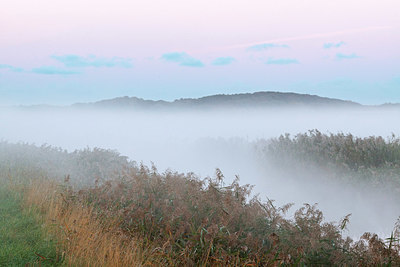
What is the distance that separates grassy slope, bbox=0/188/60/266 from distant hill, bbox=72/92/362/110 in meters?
49.3

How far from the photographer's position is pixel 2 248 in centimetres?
538

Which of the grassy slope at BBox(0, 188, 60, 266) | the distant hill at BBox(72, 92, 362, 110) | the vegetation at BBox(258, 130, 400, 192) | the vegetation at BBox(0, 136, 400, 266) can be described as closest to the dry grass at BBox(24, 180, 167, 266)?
the vegetation at BBox(0, 136, 400, 266)

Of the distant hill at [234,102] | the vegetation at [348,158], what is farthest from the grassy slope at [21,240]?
the distant hill at [234,102]

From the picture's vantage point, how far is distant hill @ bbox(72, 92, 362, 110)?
57.4m

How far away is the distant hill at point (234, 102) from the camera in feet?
188

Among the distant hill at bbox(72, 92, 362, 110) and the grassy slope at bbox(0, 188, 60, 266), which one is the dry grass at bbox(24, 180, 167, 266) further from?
the distant hill at bbox(72, 92, 362, 110)

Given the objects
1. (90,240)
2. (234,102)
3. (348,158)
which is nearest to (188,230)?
(90,240)

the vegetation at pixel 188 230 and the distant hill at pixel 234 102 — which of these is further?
the distant hill at pixel 234 102

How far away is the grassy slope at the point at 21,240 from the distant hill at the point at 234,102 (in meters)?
49.3

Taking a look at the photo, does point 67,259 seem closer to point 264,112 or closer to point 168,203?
point 168,203

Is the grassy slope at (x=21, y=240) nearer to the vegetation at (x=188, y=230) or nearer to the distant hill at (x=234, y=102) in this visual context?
the vegetation at (x=188, y=230)

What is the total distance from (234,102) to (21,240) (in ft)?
184

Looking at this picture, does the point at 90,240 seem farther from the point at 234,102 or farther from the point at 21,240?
the point at 234,102

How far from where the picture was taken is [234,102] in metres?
60.8
